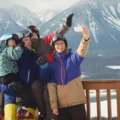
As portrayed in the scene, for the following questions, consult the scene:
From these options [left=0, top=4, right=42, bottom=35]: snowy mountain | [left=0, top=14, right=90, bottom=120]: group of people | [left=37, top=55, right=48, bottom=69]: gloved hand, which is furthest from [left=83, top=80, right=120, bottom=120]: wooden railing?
[left=0, top=4, right=42, bottom=35]: snowy mountain

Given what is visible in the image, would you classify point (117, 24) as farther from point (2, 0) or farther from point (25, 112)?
point (25, 112)

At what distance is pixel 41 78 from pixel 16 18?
12.2 feet

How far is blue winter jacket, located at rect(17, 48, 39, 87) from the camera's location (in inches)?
133

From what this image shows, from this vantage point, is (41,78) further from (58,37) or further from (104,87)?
(104,87)

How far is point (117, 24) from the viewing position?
736 cm

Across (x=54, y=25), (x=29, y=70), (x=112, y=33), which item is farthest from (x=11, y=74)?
(x=112, y=33)

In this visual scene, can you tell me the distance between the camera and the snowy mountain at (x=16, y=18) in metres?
6.78

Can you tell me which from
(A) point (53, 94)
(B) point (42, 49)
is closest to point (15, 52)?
(B) point (42, 49)

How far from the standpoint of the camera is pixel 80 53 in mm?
3131

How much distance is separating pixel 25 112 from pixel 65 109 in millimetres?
371

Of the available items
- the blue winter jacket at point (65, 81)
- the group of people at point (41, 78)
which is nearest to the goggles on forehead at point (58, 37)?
the group of people at point (41, 78)

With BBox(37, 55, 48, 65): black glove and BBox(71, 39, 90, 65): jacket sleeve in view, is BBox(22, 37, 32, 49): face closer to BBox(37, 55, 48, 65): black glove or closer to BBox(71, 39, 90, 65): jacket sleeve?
BBox(37, 55, 48, 65): black glove

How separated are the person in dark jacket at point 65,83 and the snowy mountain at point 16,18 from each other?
3.57m

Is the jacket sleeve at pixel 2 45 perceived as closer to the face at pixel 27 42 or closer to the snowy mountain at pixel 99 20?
the face at pixel 27 42
